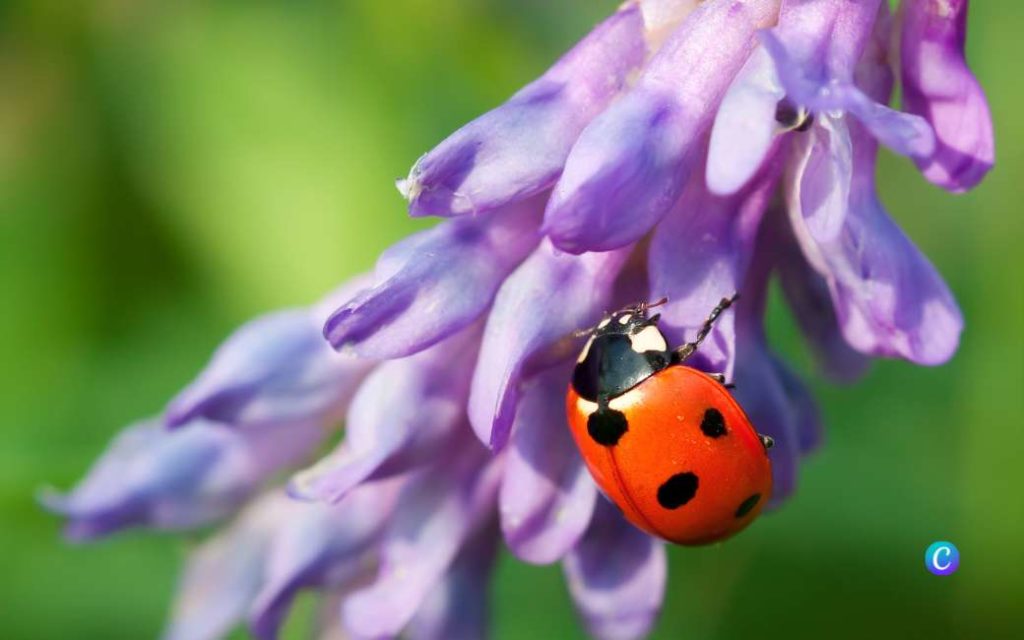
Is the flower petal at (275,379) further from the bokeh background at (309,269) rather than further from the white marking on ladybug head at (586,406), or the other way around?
the bokeh background at (309,269)

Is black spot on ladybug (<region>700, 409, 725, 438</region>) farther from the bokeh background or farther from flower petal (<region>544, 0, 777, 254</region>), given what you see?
the bokeh background

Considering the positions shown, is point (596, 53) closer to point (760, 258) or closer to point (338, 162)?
point (760, 258)

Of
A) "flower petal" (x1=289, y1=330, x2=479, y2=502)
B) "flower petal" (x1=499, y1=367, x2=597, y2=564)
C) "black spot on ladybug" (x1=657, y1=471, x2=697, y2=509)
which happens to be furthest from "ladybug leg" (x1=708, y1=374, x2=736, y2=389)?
"flower petal" (x1=289, y1=330, x2=479, y2=502)

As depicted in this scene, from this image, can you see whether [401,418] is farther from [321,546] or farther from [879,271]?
[879,271]

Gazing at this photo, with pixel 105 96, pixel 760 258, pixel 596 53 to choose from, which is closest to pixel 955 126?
pixel 760 258

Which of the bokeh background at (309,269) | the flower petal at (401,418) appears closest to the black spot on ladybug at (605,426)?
the flower petal at (401,418)

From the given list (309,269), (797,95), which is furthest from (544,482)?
(309,269)
